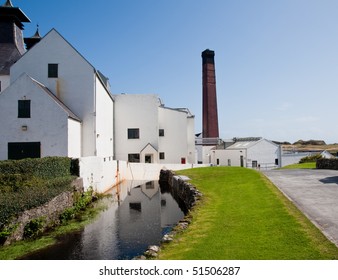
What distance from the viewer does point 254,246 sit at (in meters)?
7.89

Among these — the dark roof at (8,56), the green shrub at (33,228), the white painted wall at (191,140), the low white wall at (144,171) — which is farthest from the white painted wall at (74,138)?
the white painted wall at (191,140)

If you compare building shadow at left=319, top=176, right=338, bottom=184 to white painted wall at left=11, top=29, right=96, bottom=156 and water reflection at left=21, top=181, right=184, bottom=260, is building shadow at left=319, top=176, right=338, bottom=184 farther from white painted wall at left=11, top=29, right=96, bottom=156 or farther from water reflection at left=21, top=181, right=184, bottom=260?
white painted wall at left=11, top=29, right=96, bottom=156

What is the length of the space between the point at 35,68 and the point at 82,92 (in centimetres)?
466

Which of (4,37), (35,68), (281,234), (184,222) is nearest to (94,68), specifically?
(35,68)

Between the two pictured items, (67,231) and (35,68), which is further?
(35,68)

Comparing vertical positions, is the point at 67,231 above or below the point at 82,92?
below

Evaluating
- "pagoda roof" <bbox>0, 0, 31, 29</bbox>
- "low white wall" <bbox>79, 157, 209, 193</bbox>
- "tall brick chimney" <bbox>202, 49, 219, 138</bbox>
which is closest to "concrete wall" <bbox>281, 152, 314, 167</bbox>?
"tall brick chimney" <bbox>202, 49, 219, 138</bbox>

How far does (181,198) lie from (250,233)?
1293 cm

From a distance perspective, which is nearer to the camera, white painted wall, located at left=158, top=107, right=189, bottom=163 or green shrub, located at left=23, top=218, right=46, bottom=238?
green shrub, located at left=23, top=218, right=46, bottom=238

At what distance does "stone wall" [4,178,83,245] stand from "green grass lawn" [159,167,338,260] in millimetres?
6253

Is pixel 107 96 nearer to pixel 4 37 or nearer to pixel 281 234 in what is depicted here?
pixel 4 37

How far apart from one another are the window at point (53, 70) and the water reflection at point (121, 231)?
12488 mm

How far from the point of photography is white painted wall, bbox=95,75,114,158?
28.2m

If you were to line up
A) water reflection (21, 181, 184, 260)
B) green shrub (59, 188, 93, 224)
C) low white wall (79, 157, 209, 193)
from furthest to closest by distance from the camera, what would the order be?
low white wall (79, 157, 209, 193)
green shrub (59, 188, 93, 224)
water reflection (21, 181, 184, 260)
